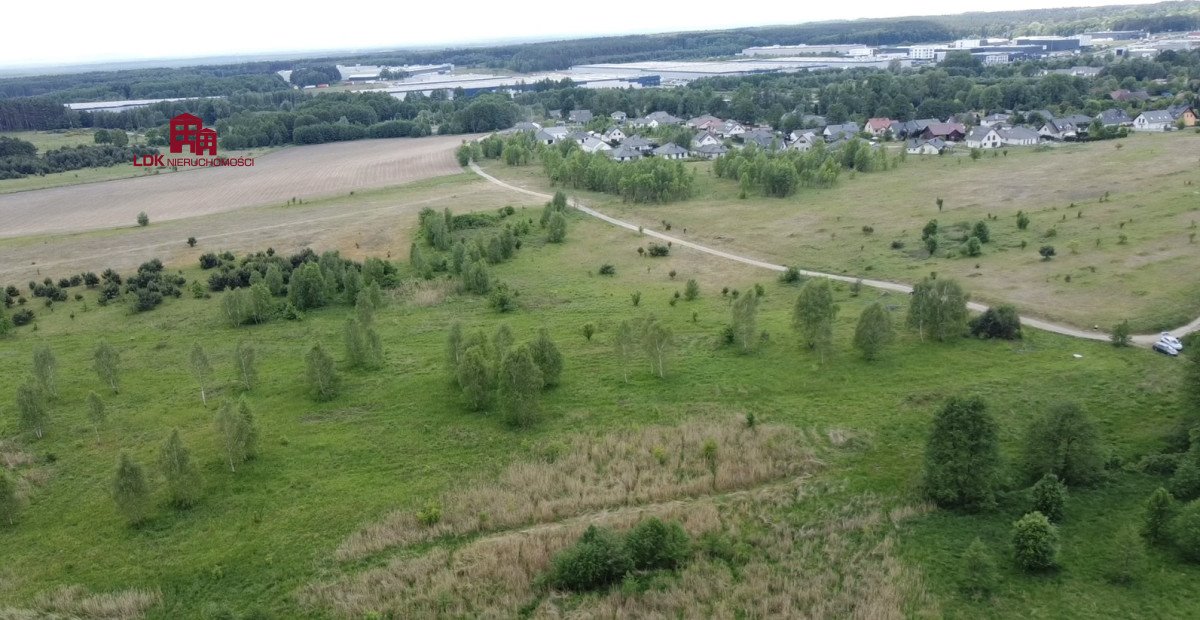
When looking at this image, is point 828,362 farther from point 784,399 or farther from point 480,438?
point 480,438

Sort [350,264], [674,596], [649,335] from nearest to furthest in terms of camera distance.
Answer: [674,596] → [649,335] → [350,264]

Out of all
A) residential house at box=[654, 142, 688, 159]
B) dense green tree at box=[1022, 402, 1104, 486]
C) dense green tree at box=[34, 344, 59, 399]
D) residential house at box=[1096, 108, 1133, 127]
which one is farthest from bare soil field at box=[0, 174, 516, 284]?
residential house at box=[1096, 108, 1133, 127]

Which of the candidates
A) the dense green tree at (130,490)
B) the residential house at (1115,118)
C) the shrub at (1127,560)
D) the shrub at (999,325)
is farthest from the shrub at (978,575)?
the residential house at (1115,118)

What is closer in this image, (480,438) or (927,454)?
(927,454)

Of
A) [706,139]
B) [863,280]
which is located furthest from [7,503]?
[706,139]

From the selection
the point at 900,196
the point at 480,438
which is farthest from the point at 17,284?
the point at 900,196

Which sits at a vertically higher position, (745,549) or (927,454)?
(927,454)

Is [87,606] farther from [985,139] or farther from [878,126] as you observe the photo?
[878,126]

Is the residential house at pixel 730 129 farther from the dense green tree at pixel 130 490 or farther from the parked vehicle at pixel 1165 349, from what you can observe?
the dense green tree at pixel 130 490
